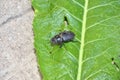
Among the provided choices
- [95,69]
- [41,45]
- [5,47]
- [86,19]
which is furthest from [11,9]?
[95,69]

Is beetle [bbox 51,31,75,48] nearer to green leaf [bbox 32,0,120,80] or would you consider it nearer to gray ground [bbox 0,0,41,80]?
green leaf [bbox 32,0,120,80]

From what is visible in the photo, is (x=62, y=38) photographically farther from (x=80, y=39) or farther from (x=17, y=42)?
(x=17, y=42)

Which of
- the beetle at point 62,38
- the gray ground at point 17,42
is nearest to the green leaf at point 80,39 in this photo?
the beetle at point 62,38

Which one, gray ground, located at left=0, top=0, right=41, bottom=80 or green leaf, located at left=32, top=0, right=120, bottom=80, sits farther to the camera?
Answer: gray ground, located at left=0, top=0, right=41, bottom=80

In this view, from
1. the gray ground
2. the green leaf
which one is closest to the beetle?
the green leaf

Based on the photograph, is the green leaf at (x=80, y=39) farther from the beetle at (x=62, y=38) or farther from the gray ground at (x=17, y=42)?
the gray ground at (x=17, y=42)
